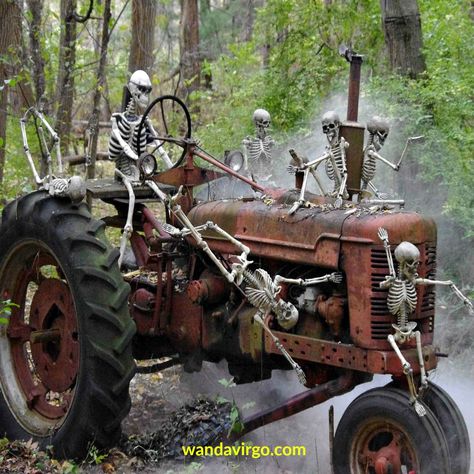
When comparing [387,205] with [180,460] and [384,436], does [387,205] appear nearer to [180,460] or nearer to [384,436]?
[384,436]

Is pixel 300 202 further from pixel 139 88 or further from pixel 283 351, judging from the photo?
pixel 139 88

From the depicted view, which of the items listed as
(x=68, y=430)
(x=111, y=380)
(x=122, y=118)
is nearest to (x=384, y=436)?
(x=111, y=380)

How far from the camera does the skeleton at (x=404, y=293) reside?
4.39m

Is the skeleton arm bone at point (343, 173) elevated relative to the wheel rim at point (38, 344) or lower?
elevated

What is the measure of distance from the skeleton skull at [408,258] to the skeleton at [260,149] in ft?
6.84

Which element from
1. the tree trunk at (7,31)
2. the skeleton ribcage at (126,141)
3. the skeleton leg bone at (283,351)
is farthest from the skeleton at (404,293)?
the tree trunk at (7,31)

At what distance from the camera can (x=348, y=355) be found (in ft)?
15.4

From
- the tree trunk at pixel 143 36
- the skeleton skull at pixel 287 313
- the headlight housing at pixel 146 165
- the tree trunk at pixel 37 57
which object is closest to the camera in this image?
the skeleton skull at pixel 287 313

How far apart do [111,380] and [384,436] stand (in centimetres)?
172

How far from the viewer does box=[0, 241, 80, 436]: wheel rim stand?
575 centimetres

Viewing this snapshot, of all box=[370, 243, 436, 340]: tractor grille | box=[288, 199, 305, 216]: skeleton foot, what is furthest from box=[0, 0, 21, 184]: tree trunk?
box=[370, 243, 436, 340]: tractor grille

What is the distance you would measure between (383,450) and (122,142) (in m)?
3.00

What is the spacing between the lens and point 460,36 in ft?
30.4

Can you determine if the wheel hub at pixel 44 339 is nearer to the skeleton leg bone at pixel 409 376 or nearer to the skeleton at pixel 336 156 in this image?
the skeleton at pixel 336 156
